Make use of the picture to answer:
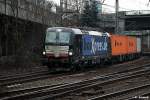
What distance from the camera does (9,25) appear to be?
36.4 meters

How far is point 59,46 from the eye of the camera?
26.5m

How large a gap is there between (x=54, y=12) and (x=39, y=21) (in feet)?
14.3

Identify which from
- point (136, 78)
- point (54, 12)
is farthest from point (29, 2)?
point (136, 78)

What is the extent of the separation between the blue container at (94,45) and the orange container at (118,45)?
2.73 metres

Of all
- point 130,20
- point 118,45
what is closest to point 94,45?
point 118,45

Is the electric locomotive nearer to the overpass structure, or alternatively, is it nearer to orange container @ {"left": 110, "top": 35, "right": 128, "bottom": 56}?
orange container @ {"left": 110, "top": 35, "right": 128, "bottom": 56}

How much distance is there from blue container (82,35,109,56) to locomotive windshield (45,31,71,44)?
6.07 ft

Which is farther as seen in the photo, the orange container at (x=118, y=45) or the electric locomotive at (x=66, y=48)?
the orange container at (x=118, y=45)

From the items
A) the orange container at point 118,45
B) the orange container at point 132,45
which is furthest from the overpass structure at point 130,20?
the orange container at point 118,45

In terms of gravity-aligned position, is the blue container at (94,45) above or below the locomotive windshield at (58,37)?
below

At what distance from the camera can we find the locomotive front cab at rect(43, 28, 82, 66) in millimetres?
26219

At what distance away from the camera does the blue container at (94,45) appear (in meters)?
28.8

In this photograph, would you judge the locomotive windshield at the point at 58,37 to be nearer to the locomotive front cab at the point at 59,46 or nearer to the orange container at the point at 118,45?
the locomotive front cab at the point at 59,46

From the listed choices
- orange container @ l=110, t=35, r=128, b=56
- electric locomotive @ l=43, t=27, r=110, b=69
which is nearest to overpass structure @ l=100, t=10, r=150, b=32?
orange container @ l=110, t=35, r=128, b=56
